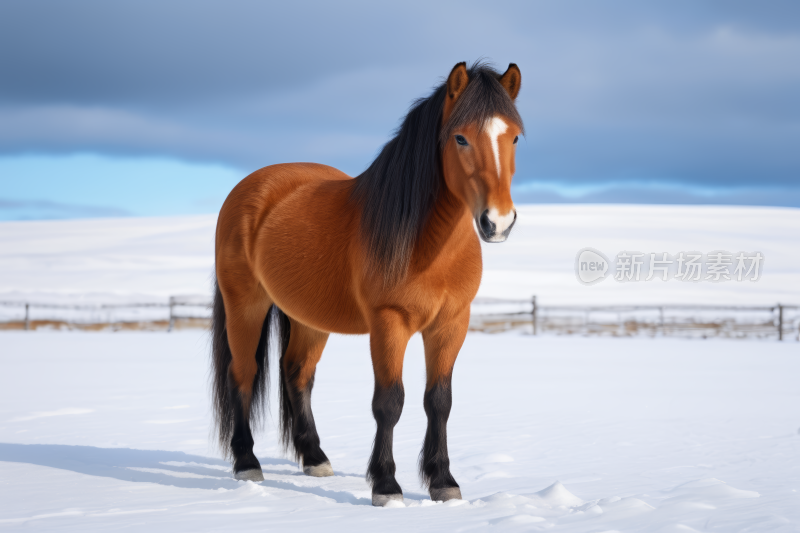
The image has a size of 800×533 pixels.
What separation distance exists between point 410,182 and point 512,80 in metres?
0.74

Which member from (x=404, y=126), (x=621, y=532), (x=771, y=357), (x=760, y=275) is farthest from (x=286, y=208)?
(x=760, y=275)

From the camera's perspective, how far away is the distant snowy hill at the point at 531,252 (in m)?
25.1

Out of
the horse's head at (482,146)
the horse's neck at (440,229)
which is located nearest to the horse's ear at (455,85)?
the horse's head at (482,146)

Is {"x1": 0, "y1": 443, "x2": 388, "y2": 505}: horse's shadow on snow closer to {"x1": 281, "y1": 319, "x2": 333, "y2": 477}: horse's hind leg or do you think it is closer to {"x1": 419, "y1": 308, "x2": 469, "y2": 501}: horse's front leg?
{"x1": 281, "y1": 319, "x2": 333, "y2": 477}: horse's hind leg

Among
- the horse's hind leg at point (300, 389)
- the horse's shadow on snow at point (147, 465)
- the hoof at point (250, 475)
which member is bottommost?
the horse's shadow on snow at point (147, 465)

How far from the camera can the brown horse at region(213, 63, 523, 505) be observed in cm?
344

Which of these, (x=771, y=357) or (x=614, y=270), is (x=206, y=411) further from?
(x=614, y=270)

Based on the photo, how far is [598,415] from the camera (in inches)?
271

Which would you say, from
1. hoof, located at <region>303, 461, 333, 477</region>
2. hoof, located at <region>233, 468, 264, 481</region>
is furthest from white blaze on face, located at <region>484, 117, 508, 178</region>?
hoof, located at <region>233, 468, 264, 481</region>

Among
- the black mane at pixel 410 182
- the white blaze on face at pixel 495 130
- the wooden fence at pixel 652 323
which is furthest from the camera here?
the wooden fence at pixel 652 323

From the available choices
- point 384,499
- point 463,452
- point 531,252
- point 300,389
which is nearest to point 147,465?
point 300,389

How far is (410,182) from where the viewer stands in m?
3.77

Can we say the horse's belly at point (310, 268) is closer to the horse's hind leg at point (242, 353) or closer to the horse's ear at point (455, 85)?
the horse's hind leg at point (242, 353)

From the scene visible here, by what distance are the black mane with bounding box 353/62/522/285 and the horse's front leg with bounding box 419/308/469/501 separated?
0.44m
